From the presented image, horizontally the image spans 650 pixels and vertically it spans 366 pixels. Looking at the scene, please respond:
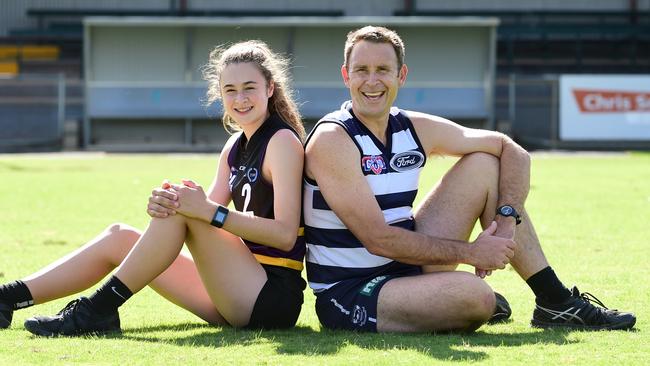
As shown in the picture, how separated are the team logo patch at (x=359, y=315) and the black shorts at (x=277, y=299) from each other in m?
0.30

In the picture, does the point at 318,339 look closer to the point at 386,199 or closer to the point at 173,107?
the point at 386,199

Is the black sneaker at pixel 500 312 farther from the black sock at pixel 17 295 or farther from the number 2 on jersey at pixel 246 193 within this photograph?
the black sock at pixel 17 295

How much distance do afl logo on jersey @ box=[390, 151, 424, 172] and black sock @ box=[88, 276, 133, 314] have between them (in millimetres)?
1386

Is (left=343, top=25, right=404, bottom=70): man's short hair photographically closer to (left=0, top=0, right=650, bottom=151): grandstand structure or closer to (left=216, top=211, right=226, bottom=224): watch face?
(left=216, top=211, right=226, bottom=224): watch face

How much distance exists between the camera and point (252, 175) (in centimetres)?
567

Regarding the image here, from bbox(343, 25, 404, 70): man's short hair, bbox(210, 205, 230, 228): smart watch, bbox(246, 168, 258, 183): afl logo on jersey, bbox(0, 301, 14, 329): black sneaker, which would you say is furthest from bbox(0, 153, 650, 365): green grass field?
bbox(343, 25, 404, 70): man's short hair

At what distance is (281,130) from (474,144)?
3.19 ft

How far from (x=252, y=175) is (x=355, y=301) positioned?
78 cm

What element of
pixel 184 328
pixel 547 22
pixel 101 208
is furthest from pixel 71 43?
pixel 184 328

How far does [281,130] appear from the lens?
5586mm

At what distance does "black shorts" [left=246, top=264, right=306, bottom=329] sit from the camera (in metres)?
5.55

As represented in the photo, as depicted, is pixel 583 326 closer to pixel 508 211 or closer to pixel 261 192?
pixel 508 211

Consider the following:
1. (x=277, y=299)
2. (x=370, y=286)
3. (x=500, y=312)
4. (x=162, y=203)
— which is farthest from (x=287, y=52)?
(x=162, y=203)

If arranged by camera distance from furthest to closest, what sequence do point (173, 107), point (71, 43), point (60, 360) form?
point (71, 43)
point (173, 107)
point (60, 360)
